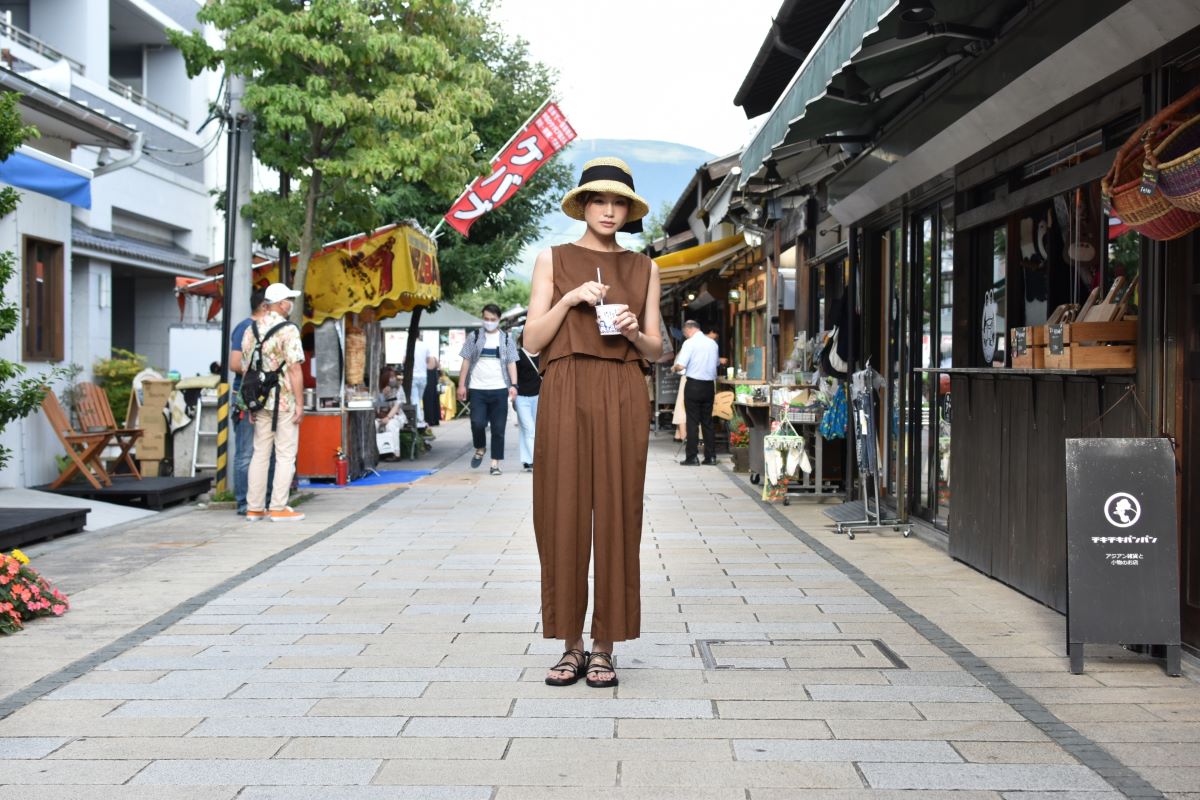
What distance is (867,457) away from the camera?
10086 mm

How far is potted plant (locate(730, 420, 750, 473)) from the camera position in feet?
51.2

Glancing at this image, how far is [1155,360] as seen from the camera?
5.53 m

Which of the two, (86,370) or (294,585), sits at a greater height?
(86,370)

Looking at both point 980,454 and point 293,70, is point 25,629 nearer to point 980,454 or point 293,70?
point 980,454

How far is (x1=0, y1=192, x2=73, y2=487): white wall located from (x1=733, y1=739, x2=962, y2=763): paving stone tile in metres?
9.17

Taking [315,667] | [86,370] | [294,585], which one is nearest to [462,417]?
[86,370]

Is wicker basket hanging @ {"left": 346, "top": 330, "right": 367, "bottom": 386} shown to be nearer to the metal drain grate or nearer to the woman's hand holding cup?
the metal drain grate

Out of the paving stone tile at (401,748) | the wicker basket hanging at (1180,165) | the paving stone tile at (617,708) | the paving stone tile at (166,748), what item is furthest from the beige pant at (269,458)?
the wicker basket hanging at (1180,165)

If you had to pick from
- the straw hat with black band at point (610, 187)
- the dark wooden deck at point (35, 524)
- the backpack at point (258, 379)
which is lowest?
the dark wooden deck at point (35, 524)

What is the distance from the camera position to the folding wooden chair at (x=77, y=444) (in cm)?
1177

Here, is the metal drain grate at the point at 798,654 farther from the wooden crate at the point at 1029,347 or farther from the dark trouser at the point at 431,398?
the dark trouser at the point at 431,398

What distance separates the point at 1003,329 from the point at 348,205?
→ 312 inches

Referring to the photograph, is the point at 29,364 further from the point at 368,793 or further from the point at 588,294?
the point at 368,793

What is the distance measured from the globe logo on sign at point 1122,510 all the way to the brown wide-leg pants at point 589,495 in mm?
1890
